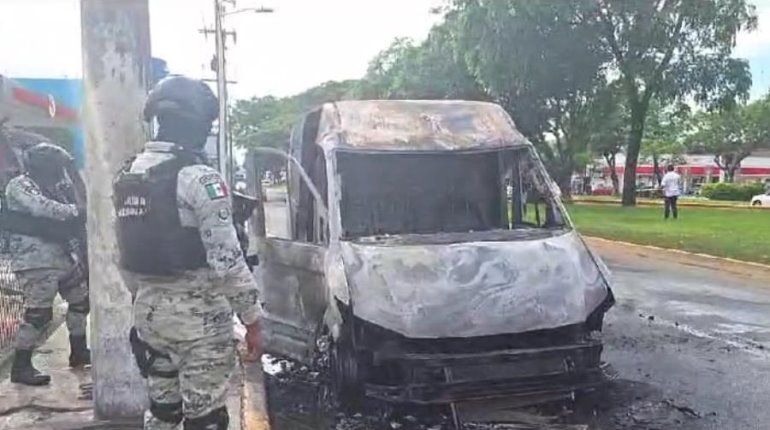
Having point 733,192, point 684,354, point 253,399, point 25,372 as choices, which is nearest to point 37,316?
point 25,372

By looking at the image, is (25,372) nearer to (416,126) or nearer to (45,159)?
(45,159)

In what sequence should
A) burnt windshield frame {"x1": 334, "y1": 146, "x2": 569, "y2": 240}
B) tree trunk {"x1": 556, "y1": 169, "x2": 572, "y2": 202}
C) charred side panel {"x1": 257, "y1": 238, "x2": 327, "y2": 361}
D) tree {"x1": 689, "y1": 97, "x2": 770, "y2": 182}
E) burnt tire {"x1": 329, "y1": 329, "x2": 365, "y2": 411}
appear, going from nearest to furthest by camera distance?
burnt tire {"x1": 329, "y1": 329, "x2": 365, "y2": 411} < charred side panel {"x1": 257, "y1": 238, "x2": 327, "y2": 361} < burnt windshield frame {"x1": 334, "y1": 146, "x2": 569, "y2": 240} < tree trunk {"x1": 556, "y1": 169, "x2": 572, "y2": 202} < tree {"x1": 689, "y1": 97, "x2": 770, "y2": 182}

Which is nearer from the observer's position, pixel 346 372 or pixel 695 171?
pixel 346 372

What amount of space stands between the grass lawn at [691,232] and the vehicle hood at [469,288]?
961cm

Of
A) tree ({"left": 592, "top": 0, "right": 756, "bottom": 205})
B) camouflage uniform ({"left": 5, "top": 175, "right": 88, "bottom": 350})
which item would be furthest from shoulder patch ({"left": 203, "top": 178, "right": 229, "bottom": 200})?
tree ({"left": 592, "top": 0, "right": 756, "bottom": 205})

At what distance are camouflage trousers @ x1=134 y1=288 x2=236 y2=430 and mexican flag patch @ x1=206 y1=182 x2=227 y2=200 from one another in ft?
1.41

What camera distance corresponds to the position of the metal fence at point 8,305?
7.58m

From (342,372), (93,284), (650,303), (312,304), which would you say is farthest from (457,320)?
(650,303)

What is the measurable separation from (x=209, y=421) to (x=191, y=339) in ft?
1.16

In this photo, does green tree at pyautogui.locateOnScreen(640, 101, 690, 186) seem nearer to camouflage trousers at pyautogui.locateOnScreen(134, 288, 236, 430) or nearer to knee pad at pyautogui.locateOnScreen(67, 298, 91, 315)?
knee pad at pyautogui.locateOnScreen(67, 298, 91, 315)

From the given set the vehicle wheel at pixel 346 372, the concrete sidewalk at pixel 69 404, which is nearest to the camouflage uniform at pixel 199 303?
the concrete sidewalk at pixel 69 404

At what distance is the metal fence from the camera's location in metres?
7.58

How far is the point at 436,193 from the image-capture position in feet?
24.7

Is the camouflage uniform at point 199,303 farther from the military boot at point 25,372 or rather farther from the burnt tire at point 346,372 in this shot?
the military boot at point 25,372
